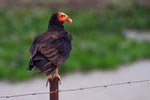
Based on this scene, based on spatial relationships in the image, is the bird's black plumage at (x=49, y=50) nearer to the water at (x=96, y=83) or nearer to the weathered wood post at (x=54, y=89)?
the weathered wood post at (x=54, y=89)

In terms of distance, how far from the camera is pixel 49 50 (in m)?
3.82

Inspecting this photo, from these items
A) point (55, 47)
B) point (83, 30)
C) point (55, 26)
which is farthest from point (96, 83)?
point (55, 47)

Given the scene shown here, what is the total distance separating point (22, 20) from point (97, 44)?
129 inches

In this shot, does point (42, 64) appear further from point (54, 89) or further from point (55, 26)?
point (55, 26)

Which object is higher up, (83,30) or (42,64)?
(83,30)

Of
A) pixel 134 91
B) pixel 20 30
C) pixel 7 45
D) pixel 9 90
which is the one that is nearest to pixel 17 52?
pixel 7 45

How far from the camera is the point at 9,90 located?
796cm

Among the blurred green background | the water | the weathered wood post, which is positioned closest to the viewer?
the weathered wood post

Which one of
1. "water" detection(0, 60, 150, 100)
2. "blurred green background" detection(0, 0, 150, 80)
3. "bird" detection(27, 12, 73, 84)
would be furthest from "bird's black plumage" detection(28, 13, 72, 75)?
"blurred green background" detection(0, 0, 150, 80)

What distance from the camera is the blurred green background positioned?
928cm

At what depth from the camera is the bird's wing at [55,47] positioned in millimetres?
3789

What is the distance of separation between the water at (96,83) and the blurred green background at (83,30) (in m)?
0.33

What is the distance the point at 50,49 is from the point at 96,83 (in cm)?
479

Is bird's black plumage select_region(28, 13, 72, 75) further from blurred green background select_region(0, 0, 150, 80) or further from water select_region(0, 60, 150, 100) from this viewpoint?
blurred green background select_region(0, 0, 150, 80)
